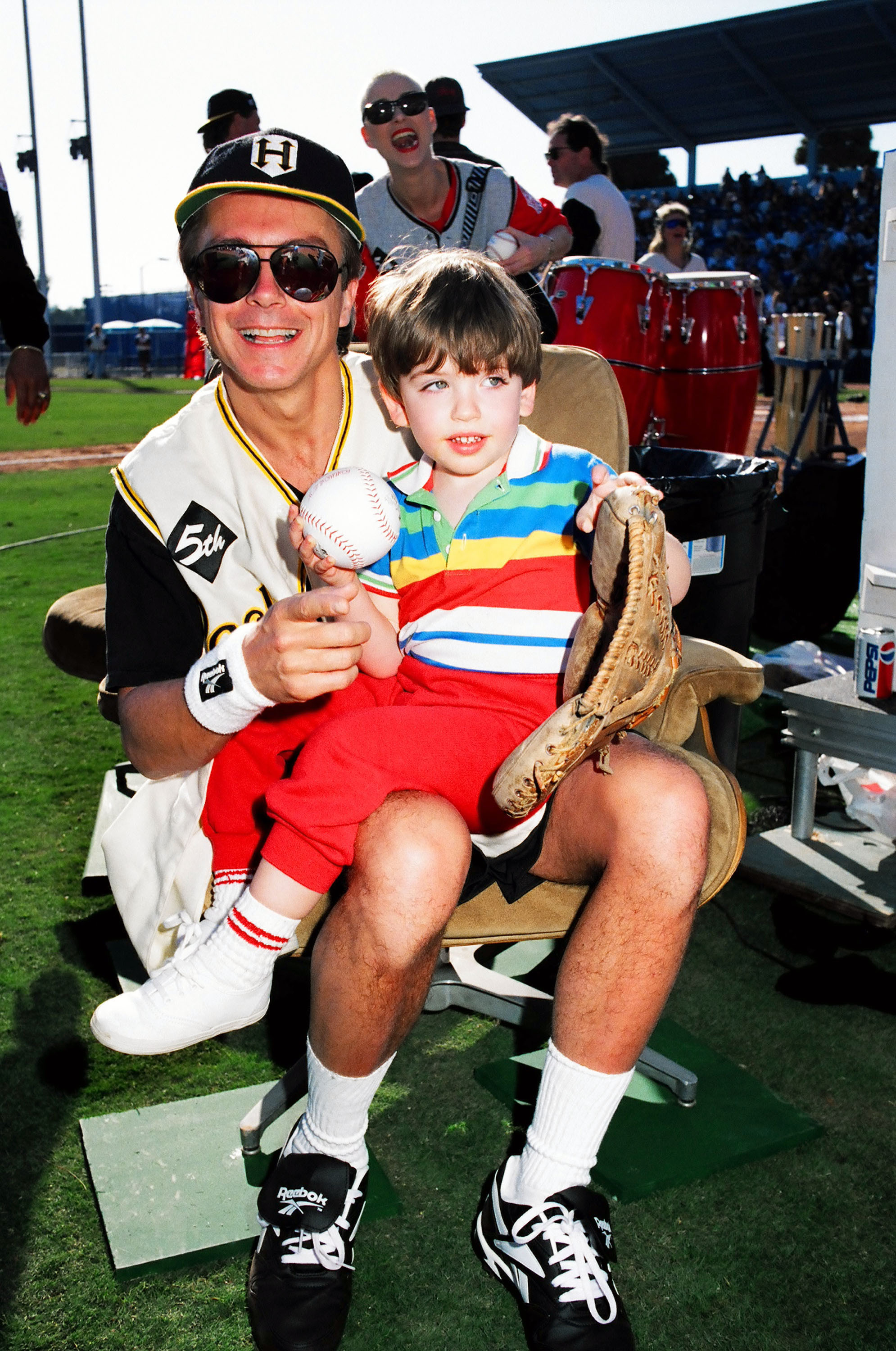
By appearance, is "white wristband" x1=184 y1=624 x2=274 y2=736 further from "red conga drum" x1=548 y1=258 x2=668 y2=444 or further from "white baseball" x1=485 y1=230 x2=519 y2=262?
"red conga drum" x1=548 y1=258 x2=668 y2=444

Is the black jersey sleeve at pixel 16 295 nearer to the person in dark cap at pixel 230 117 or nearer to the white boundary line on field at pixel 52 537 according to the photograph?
the person in dark cap at pixel 230 117

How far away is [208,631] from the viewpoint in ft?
6.50

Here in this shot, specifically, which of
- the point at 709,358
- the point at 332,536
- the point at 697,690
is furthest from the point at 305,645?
the point at 709,358

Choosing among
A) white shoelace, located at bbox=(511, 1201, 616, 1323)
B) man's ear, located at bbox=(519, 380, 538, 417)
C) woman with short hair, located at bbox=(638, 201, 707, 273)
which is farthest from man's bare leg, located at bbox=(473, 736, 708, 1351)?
woman with short hair, located at bbox=(638, 201, 707, 273)

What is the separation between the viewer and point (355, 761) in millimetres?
1625

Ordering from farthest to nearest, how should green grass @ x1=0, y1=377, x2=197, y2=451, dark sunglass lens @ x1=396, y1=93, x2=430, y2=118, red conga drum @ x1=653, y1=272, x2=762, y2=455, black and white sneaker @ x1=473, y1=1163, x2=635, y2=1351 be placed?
green grass @ x1=0, y1=377, x2=197, y2=451 → red conga drum @ x1=653, y1=272, x2=762, y2=455 → dark sunglass lens @ x1=396, y1=93, x2=430, y2=118 → black and white sneaker @ x1=473, y1=1163, x2=635, y2=1351

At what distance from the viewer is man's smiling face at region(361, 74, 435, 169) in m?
3.97

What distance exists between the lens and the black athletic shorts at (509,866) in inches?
71.1

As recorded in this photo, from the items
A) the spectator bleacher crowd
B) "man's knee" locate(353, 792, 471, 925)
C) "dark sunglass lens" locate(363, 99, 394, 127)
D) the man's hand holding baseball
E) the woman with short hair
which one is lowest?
"man's knee" locate(353, 792, 471, 925)

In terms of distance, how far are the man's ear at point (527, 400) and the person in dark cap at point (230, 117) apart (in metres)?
3.22

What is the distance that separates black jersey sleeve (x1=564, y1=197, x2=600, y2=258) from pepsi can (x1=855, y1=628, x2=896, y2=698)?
3622mm

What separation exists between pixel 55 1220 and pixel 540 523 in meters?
1.41

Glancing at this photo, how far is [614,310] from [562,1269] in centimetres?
531

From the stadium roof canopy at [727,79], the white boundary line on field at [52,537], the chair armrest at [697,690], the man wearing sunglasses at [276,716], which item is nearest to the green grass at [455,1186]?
the man wearing sunglasses at [276,716]
